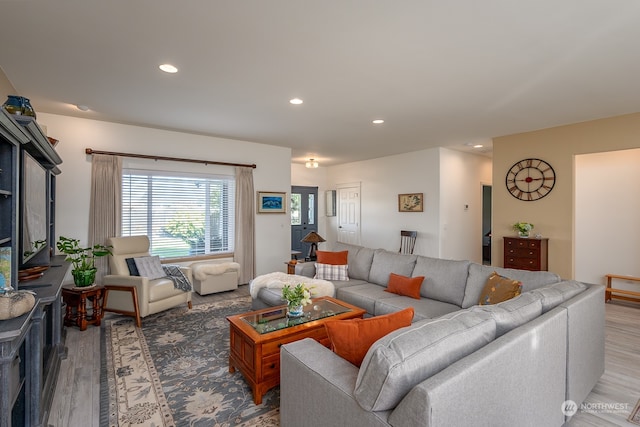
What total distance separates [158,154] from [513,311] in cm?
508

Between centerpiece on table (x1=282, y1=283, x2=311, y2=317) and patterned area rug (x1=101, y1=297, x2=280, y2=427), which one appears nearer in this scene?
patterned area rug (x1=101, y1=297, x2=280, y2=427)

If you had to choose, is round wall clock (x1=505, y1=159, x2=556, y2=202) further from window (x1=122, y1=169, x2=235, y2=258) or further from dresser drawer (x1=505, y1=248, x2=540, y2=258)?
window (x1=122, y1=169, x2=235, y2=258)

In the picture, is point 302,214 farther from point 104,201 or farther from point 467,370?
point 467,370

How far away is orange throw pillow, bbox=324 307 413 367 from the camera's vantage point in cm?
151

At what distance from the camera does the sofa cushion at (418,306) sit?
289 cm

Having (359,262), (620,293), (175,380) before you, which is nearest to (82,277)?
(175,380)

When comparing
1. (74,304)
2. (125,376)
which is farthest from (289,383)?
(74,304)

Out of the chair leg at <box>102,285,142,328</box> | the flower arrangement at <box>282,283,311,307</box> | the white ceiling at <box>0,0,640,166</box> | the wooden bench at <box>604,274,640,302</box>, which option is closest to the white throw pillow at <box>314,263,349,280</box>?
the flower arrangement at <box>282,283,311,307</box>

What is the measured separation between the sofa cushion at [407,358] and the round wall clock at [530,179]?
4561mm

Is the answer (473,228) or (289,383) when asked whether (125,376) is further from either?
(473,228)

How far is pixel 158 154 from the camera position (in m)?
4.93

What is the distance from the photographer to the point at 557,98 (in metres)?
3.51

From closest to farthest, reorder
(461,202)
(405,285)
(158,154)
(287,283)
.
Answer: (405,285)
(287,283)
(158,154)
(461,202)
